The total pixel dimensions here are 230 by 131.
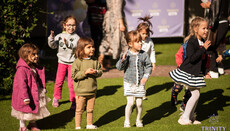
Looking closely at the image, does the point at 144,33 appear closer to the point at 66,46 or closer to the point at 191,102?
the point at 66,46

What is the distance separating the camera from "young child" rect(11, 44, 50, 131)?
184 inches

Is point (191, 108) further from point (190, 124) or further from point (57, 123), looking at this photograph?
point (57, 123)

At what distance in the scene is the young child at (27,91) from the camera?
4668 millimetres

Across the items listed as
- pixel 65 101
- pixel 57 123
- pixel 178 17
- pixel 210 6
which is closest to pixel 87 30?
pixel 178 17

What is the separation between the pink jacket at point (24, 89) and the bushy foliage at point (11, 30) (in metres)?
2.19

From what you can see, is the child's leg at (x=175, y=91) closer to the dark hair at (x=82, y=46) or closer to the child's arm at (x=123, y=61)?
the child's arm at (x=123, y=61)

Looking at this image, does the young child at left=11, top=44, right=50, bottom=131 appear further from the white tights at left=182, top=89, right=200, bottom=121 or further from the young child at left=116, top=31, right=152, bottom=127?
the white tights at left=182, top=89, right=200, bottom=121

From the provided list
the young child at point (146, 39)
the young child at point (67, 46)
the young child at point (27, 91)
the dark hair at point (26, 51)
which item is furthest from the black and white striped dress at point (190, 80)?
the dark hair at point (26, 51)

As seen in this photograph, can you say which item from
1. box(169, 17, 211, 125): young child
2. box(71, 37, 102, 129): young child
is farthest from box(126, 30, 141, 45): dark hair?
box(169, 17, 211, 125): young child

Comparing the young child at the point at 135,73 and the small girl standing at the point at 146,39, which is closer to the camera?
the young child at the point at 135,73

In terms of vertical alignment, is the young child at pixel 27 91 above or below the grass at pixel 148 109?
above

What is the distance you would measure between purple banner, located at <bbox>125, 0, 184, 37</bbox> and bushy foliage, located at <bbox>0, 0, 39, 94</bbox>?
7.84 m

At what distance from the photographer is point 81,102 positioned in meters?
4.91

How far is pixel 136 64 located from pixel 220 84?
3854 millimetres
